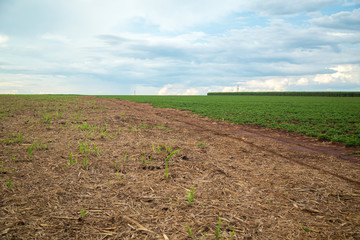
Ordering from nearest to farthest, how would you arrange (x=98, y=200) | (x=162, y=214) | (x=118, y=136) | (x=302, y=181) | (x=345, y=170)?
(x=162, y=214), (x=98, y=200), (x=302, y=181), (x=345, y=170), (x=118, y=136)

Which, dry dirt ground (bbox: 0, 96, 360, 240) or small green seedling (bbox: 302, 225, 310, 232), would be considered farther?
small green seedling (bbox: 302, 225, 310, 232)

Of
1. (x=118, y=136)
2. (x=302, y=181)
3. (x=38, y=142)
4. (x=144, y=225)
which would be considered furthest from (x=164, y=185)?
(x=38, y=142)

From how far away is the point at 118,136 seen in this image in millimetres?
9328

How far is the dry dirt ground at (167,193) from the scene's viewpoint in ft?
11.9

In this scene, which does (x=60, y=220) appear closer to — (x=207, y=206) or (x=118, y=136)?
(x=207, y=206)

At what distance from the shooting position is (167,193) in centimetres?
473

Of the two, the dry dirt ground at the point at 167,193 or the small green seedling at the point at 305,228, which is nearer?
the dry dirt ground at the point at 167,193

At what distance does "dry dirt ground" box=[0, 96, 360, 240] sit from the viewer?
3613 millimetres

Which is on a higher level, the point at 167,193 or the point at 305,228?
the point at 167,193

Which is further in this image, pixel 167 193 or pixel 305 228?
pixel 167 193

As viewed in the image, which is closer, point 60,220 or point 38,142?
point 60,220

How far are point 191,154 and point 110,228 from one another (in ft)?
13.1

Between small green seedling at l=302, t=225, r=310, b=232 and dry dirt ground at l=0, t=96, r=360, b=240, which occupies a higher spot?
dry dirt ground at l=0, t=96, r=360, b=240

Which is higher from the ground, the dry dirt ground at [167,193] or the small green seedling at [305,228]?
the dry dirt ground at [167,193]
